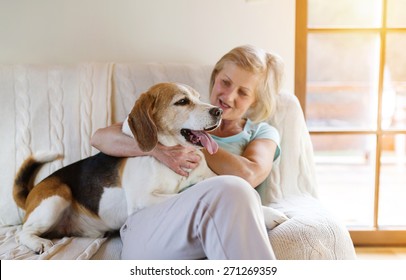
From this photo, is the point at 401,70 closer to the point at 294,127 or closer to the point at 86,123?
the point at 294,127

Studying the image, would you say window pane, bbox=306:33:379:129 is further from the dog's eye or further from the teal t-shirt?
the dog's eye

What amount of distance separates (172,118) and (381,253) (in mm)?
1157

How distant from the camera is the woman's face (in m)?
1.31

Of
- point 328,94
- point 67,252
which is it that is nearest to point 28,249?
point 67,252

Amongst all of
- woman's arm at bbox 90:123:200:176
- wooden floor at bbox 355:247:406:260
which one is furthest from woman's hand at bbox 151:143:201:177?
wooden floor at bbox 355:247:406:260

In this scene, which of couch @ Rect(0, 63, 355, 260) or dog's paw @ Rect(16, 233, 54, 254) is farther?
couch @ Rect(0, 63, 355, 260)

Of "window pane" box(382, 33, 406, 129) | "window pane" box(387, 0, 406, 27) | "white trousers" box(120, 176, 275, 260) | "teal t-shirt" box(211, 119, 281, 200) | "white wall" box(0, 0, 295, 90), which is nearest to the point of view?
"white trousers" box(120, 176, 275, 260)

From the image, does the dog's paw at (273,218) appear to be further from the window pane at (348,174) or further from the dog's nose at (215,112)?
the window pane at (348,174)

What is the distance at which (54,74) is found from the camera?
1461mm

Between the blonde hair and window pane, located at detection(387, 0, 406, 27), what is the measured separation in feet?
2.13

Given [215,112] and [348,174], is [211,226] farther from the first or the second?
[348,174]

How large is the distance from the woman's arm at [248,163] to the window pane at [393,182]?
30.9 inches
